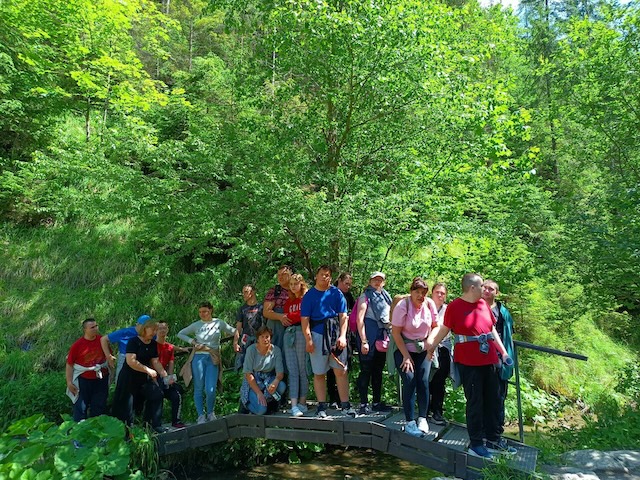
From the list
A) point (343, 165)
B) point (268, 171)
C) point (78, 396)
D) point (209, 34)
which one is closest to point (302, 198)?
point (268, 171)

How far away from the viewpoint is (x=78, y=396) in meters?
6.02

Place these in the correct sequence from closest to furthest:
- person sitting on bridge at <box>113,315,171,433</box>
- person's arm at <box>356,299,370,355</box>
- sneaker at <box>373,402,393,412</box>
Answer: person's arm at <box>356,299,370,355</box>, sneaker at <box>373,402,393,412</box>, person sitting on bridge at <box>113,315,171,433</box>

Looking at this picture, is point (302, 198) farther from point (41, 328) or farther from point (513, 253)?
point (41, 328)

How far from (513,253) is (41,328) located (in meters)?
9.67

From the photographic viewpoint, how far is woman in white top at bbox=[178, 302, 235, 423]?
6164 mm

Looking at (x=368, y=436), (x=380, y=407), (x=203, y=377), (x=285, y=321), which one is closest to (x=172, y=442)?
(x=203, y=377)

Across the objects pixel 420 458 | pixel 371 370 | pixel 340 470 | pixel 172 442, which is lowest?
pixel 340 470

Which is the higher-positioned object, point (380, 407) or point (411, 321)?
point (411, 321)

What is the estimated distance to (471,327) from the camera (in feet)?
13.3

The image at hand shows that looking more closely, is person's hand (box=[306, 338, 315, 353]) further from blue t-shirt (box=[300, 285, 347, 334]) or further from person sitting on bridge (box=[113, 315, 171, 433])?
person sitting on bridge (box=[113, 315, 171, 433])

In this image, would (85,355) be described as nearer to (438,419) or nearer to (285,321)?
(285,321)

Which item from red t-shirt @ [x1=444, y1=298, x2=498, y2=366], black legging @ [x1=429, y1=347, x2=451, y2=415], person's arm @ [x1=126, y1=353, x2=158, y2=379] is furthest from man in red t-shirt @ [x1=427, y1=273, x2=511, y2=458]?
person's arm @ [x1=126, y1=353, x2=158, y2=379]

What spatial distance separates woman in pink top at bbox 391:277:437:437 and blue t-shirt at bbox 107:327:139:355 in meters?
3.65

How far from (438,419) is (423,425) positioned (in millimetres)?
511
